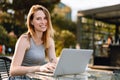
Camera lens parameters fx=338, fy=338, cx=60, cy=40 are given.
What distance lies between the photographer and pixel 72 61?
7.67 ft

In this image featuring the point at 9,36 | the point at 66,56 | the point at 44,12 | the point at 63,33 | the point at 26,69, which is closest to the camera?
the point at 66,56

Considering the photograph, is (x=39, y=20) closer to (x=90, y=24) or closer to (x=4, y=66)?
(x=4, y=66)

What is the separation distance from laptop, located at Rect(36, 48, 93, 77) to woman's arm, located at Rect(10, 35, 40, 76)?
0.12 metres

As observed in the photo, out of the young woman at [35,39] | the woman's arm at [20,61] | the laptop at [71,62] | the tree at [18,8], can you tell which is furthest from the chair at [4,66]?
the tree at [18,8]

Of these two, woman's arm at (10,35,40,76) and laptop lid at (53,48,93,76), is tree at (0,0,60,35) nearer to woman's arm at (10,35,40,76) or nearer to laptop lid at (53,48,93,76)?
woman's arm at (10,35,40,76)

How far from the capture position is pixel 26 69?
2416 millimetres

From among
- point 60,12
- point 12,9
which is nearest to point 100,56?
point 12,9

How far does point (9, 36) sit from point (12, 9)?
85.0 inches

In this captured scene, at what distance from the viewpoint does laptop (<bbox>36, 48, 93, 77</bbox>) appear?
87.7 inches

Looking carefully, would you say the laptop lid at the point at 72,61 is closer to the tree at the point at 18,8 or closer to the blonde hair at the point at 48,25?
the blonde hair at the point at 48,25

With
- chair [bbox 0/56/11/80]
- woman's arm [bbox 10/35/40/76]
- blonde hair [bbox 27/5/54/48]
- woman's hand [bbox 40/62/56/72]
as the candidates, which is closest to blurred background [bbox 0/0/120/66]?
chair [bbox 0/56/11/80]

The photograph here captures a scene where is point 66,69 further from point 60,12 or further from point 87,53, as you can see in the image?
point 60,12

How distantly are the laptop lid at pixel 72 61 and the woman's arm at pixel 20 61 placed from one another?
20 cm

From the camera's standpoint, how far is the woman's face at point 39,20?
2.67m
